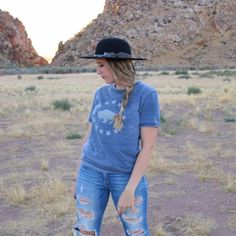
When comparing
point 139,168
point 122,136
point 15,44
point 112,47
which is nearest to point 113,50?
point 112,47

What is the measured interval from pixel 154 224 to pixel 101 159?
3.10 meters

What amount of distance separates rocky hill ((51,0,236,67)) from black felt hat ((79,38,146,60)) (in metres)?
84.1

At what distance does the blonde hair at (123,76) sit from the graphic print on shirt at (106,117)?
0.03 meters

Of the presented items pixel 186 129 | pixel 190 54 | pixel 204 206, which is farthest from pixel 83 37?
pixel 204 206

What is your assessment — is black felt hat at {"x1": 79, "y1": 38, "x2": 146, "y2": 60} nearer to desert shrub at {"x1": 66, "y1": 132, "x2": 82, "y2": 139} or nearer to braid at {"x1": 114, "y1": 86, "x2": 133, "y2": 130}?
braid at {"x1": 114, "y1": 86, "x2": 133, "y2": 130}

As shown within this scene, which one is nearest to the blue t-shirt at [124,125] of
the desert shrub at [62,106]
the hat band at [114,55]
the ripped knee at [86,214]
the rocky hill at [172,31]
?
the hat band at [114,55]

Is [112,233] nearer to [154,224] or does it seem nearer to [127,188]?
[154,224]

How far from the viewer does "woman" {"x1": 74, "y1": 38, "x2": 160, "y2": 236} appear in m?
3.71

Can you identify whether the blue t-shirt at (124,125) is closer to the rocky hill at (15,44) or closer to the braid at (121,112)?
the braid at (121,112)

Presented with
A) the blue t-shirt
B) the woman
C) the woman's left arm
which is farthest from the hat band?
the woman's left arm

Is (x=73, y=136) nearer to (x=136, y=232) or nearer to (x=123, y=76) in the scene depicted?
(x=136, y=232)

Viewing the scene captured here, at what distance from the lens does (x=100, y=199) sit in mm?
3885

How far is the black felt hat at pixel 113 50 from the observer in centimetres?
370

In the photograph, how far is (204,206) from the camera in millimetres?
7438
